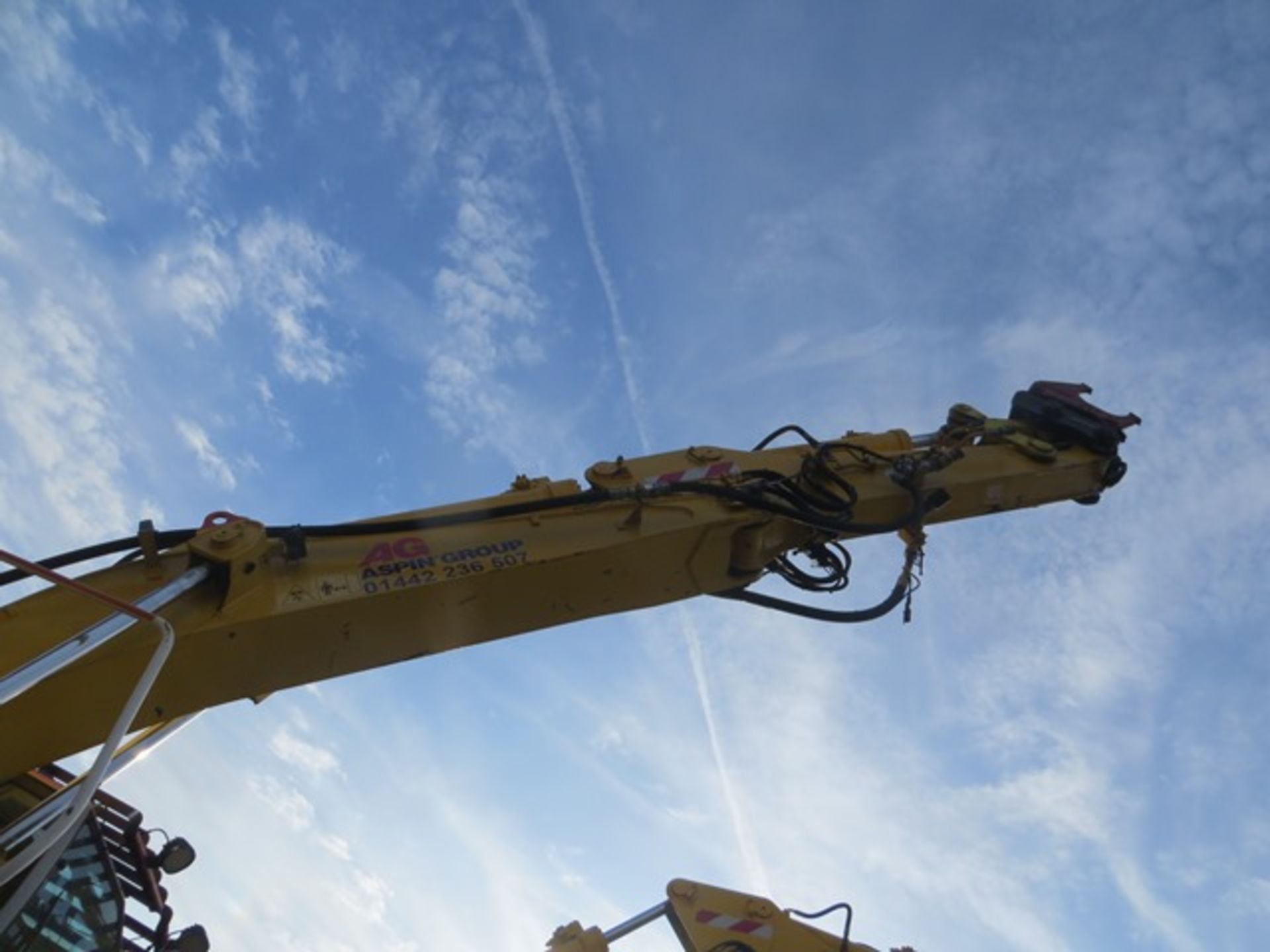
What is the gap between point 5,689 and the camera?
2.46 metres

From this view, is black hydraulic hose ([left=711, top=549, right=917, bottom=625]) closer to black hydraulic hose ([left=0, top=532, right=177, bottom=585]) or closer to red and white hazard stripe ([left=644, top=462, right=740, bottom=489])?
red and white hazard stripe ([left=644, top=462, right=740, bottom=489])

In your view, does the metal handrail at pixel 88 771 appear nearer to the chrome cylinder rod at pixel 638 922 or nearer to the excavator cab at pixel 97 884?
the excavator cab at pixel 97 884

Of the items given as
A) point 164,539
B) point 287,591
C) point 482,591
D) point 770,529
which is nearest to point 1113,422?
point 770,529

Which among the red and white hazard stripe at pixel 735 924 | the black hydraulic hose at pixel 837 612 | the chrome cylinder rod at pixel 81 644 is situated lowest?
the chrome cylinder rod at pixel 81 644

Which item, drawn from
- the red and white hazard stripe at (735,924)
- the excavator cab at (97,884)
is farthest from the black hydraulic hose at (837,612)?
the excavator cab at (97,884)

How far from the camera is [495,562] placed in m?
4.21

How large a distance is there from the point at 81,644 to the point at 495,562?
5.69 ft

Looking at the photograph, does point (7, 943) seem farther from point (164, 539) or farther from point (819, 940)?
point (819, 940)

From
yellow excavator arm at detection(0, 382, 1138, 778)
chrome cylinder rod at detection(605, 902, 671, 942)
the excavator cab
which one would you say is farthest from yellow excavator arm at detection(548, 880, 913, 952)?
the excavator cab

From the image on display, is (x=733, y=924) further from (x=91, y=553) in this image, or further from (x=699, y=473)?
(x=91, y=553)

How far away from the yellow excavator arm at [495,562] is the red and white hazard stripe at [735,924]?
5.38 ft

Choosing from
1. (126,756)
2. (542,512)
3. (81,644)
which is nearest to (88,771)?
(81,644)

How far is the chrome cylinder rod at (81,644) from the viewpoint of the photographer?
99.9 inches

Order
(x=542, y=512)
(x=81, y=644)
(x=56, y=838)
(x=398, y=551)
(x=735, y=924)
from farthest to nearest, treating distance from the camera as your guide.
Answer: (x=735, y=924)
(x=542, y=512)
(x=398, y=551)
(x=81, y=644)
(x=56, y=838)
